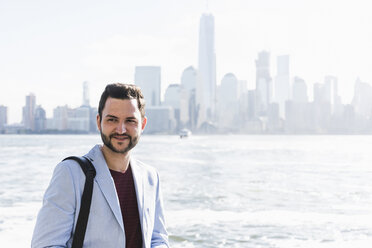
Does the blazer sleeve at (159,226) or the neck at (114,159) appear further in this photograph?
the blazer sleeve at (159,226)

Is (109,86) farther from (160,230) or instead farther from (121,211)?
(160,230)

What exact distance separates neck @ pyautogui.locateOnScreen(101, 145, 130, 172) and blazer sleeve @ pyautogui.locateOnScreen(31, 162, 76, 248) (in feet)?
1.00

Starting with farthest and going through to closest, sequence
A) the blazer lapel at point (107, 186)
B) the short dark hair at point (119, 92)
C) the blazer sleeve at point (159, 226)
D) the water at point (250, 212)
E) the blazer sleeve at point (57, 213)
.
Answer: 1. the water at point (250, 212)
2. the blazer sleeve at point (159, 226)
3. the short dark hair at point (119, 92)
4. the blazer lapel at point (107, 186)
5. the blazer sleeve at point (57, 213)

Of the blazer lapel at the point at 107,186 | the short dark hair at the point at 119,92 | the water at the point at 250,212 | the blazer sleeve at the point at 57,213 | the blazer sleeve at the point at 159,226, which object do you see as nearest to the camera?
the blazer sleeve at the point at 57,213

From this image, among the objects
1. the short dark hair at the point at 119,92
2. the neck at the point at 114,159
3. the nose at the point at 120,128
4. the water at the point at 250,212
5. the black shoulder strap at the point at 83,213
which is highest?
the short dark hair at the point at 119,92

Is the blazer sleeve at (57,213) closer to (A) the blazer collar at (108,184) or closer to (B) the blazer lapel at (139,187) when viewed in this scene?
(A) the blazer collar at (108,184)

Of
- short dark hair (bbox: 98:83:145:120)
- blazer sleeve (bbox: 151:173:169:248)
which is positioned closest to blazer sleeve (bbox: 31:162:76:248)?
short dark hair (bbox: 98:83:145:120)

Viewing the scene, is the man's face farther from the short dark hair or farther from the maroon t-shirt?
the maroon t-shirt

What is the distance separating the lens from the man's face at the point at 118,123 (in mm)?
2271

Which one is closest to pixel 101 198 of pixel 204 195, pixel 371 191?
pixel 204 195

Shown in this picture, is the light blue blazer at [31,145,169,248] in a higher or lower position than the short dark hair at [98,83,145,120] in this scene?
lower

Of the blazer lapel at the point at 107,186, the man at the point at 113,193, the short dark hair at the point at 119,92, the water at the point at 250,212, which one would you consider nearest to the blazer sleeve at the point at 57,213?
the man at the point at 113,193

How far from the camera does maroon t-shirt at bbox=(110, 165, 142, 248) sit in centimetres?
225

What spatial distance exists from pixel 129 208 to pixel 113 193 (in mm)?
184
